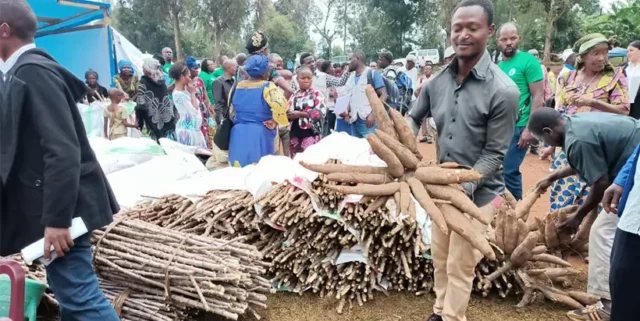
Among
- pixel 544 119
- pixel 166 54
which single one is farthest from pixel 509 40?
pixel 166 54

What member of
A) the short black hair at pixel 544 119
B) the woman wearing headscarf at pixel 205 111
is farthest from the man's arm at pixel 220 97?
the short black hair at pixel 544 119

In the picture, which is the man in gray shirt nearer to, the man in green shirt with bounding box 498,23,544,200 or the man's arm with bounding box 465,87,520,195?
the man's arm with bounding box 465,87,520,195

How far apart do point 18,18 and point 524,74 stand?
4089 millimetres

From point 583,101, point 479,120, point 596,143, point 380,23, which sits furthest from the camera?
point 380,23

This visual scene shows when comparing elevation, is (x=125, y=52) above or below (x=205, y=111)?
above

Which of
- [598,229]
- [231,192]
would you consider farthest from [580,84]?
[231,192]

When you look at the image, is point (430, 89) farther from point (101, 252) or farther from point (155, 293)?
point (101, 252)

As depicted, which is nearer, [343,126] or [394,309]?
[394,309]

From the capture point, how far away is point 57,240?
6.33 feet

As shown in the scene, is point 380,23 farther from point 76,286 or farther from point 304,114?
point 76,286

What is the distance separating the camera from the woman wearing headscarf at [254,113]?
4.48 metres

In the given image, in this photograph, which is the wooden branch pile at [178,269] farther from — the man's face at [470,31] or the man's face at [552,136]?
the man's face at [552,136]

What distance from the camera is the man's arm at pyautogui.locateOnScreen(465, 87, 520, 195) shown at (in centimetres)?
235

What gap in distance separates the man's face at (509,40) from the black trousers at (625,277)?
2954 mm
